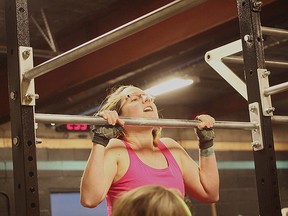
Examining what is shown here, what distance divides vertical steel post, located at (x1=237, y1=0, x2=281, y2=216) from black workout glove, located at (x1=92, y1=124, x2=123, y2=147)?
61cm

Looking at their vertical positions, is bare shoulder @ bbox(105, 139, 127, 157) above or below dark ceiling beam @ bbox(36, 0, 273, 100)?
below

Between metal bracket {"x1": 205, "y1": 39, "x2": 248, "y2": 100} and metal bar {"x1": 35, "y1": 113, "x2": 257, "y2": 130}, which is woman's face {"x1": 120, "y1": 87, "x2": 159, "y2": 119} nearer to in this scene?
metal bar {"x1": 35, "y1": 113, "x2": 257, "y2": 130}

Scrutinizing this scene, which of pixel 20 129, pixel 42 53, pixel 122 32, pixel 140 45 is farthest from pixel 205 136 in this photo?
pixel 42 53

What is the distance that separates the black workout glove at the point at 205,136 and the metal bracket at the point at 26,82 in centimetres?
84

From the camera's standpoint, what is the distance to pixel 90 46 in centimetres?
197

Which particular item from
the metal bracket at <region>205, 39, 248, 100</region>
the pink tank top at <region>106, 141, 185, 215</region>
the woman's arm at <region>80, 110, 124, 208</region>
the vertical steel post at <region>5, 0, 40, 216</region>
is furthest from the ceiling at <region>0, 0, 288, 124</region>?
the vertical steel post at <region>5, 0, 40, 216</region>

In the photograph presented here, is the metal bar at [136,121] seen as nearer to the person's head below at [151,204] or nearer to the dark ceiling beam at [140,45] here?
the person's head below at [151,204]

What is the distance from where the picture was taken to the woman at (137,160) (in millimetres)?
2273

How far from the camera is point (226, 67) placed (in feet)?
9.25

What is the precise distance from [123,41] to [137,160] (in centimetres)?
359

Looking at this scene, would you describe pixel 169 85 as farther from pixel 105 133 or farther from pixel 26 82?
pixel 26 82

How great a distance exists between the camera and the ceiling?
5.38m

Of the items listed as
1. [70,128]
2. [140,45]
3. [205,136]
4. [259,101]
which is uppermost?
[140,45]

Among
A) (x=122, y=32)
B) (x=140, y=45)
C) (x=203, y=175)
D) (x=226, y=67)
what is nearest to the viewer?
(x=122, y=32)
